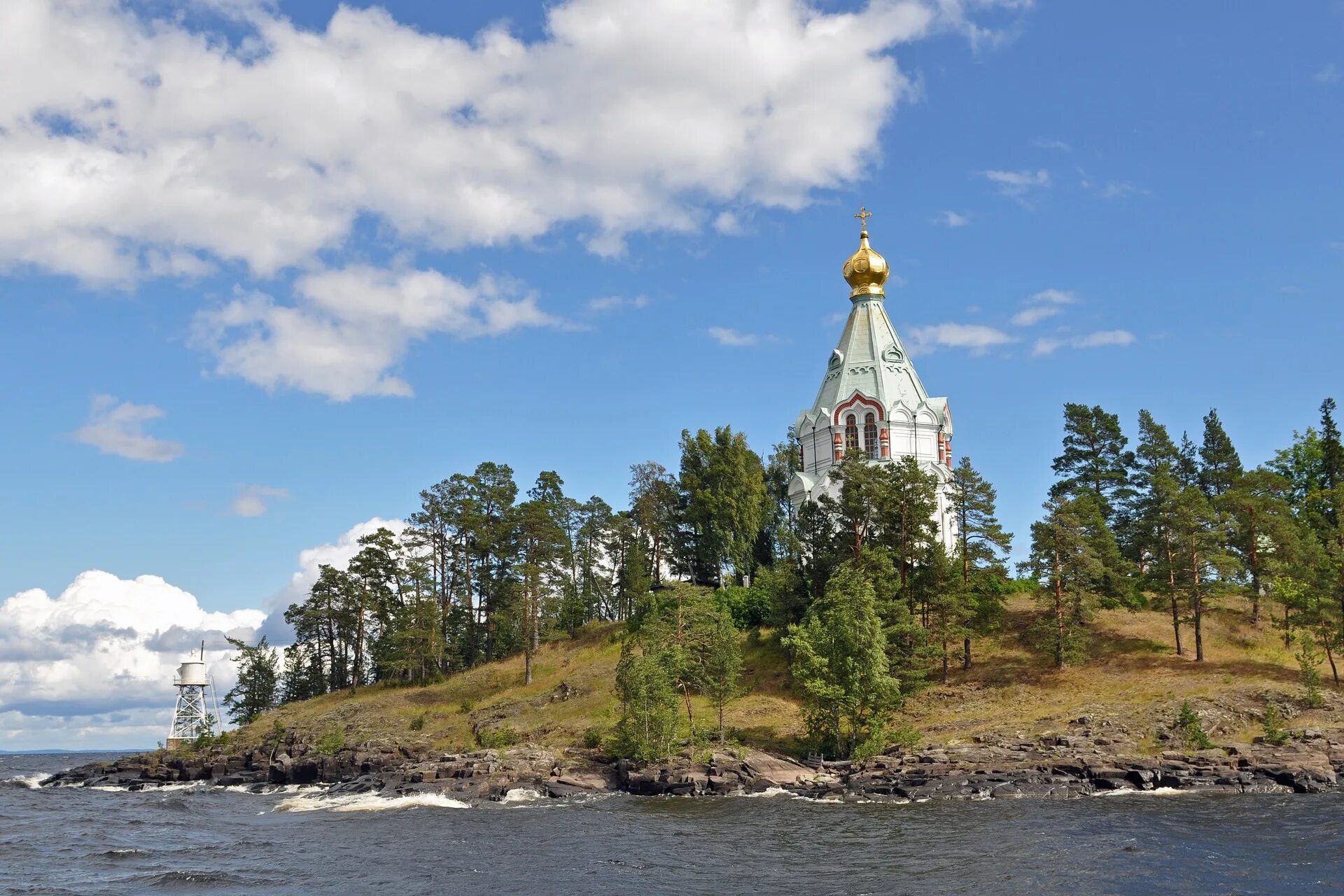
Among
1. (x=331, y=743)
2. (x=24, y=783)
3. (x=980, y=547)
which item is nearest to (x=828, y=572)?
(x=980, y=547)

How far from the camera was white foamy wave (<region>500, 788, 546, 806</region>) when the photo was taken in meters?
44.2

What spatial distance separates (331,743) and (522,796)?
20.2 meters

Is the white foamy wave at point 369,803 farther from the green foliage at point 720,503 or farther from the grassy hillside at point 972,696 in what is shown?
the green foliage at point 720,503

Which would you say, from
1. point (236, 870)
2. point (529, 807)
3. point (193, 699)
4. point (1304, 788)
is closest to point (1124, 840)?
point (1304, 788)

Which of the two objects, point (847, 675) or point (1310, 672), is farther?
point (847, 675)

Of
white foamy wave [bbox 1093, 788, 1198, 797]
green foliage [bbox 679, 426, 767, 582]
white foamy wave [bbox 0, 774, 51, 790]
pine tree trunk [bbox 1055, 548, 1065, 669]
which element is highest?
green foliage [bbox 679, 426, 767, 582]

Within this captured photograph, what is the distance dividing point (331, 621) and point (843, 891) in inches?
2430

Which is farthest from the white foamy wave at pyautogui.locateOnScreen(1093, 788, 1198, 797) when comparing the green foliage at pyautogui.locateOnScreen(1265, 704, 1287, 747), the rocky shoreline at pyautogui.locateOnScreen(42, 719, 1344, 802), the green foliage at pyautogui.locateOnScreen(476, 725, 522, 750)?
the green foliage at pyautogui.locateOnScreen(476, 725, 522, 750)

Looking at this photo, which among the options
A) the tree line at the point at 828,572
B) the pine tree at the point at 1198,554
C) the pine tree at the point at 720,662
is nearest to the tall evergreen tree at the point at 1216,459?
the tree line at the point at 828,572

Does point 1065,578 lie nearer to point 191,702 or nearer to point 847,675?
point 847,675

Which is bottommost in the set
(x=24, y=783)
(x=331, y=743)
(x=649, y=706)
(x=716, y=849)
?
(x=24, y=783)

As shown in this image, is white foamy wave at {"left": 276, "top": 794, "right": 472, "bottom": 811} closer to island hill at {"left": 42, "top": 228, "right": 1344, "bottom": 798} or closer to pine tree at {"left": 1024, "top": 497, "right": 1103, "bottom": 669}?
island hill at {"left": 42, "top": 228, "right": 1344, "bottom": 798}

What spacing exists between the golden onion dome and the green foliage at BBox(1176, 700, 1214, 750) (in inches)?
1413

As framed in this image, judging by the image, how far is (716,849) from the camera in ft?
103
